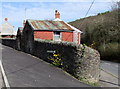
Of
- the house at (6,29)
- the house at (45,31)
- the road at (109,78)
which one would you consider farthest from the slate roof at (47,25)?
the house at (6,29)

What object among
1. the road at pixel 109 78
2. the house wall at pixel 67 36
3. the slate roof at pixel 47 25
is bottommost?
the road at pixel 109 78

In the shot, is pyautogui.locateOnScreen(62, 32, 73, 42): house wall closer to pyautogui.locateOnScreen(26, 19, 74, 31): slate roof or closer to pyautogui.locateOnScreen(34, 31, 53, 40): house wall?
pyautogui.locateOnScreen(26, 19, 74, 31): slate roof

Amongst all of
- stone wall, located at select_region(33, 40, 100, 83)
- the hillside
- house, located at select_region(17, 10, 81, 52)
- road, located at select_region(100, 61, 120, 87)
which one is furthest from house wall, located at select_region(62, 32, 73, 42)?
stone wall, located at select_region(33, 40, 100, 83)

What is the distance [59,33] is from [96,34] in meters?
11.4

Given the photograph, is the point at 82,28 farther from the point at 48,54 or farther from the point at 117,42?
the point at 48,54

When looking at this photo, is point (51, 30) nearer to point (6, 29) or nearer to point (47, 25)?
point (47, 25)

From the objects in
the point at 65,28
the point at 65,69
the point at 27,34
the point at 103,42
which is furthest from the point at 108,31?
the point at 65,69

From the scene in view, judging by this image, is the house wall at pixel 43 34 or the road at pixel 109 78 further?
the house wall at pixel 43 34

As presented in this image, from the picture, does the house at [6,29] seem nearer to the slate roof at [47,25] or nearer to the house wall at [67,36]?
the slate roof at [47,25]

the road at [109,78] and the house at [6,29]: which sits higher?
the house at [6,29]

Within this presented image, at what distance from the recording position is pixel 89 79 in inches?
374

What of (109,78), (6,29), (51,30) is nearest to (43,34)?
(51,30)

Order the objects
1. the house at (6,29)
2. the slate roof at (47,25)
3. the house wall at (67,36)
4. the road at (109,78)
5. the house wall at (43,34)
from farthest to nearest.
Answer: the house at (6,29) < the house wall at (67,36) < the slate roof at (47,25) < the house wall at (43,34) < the road at (109,78)

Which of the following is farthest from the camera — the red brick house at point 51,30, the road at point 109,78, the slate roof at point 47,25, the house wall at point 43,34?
the slate roof at point 47,25
